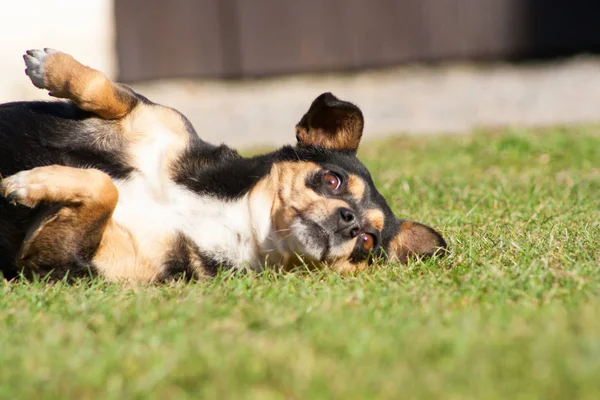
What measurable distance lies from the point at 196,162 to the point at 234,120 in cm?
801

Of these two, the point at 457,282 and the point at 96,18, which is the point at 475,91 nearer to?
the point at 96,18

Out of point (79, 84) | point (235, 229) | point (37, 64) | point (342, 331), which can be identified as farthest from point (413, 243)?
point (37, 64)

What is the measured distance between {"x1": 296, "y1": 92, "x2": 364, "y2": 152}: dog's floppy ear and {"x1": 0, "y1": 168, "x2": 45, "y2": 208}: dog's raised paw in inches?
63.6

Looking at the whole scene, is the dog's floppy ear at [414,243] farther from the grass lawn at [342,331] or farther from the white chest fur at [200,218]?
the white chest fur at [200,218]

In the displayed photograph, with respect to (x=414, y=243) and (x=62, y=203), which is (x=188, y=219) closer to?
(x=62, y=203)

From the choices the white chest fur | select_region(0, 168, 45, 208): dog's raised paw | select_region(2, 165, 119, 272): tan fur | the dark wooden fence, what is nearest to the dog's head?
the white chest fur

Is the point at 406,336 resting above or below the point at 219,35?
below

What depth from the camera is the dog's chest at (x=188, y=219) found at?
4.33 m

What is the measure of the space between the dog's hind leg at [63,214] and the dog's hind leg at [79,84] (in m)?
0.63

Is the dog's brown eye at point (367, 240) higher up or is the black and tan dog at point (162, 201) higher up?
the black and tan dog at point (162, 201)

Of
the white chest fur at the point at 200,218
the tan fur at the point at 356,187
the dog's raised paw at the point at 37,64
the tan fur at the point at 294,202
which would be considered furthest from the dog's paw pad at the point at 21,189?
the tan fur at the point at 356,187

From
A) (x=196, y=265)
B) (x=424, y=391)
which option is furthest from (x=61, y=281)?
(x=424, y=391)

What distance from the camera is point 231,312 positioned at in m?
3.37

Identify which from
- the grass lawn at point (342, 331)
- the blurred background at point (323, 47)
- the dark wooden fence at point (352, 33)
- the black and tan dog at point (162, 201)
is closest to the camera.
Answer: the grass lawn at point (342, 331)
